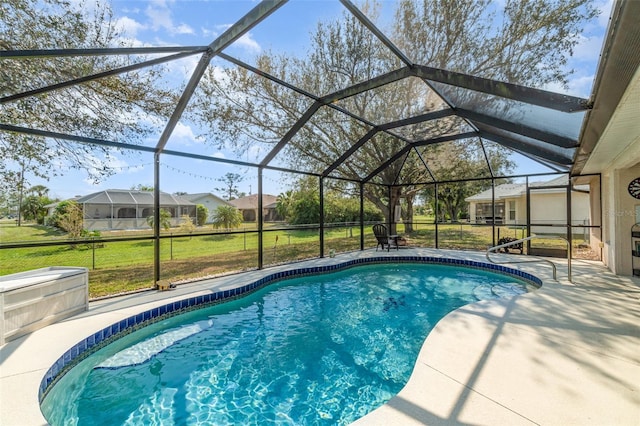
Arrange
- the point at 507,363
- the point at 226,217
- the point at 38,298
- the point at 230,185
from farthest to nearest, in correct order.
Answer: the point at 226,217 < the point at 230,185 < the point at 38,298 < the point at 507,363

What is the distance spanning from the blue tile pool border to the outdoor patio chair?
3.91ft

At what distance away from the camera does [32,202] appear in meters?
5.06

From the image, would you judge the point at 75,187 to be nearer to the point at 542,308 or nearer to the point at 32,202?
the point at 32,202

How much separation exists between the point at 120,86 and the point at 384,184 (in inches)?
327

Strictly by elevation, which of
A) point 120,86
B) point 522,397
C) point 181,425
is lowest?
point 181,425

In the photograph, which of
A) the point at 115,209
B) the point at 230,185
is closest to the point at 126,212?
the point at 115,209

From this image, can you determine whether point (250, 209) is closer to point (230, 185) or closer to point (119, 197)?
point (230, 185)

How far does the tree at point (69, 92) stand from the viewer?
338 centimetres

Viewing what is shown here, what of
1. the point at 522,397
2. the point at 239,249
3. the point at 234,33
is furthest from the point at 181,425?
the point at 239,249

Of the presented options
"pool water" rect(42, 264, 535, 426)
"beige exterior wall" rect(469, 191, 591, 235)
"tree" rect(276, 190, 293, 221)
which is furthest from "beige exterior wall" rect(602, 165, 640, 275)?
"tree" rect(276, 190, 293, 221)

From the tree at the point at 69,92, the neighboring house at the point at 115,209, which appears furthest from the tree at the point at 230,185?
the tree at the point at 69,92

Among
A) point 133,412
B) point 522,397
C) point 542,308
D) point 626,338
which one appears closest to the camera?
point 522,397

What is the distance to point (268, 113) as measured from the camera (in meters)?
5.91

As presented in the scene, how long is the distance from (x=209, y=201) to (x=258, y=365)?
6.65 metres
